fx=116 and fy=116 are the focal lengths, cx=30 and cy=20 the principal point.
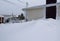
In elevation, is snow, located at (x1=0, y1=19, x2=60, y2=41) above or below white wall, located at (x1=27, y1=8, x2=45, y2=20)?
below

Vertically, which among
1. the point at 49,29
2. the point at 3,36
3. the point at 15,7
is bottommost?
the point at 3,36

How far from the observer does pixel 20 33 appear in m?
1.98

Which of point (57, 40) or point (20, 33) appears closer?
point (57, 40)

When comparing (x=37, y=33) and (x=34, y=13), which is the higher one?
(x=34, y=13)

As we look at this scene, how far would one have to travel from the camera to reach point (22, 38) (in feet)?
6.03

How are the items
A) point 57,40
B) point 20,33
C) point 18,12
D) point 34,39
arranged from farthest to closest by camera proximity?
1. point 18,12
2. point 20,33
3. point 34,39
4. point 57,40

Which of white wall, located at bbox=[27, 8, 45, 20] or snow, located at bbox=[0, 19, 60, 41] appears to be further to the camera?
white wall, located at bbox=[27, 8, 45, 20]

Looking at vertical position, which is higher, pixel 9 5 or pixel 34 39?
pixel 9 5

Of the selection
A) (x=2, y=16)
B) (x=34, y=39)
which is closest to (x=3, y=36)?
(x=34, y=39)

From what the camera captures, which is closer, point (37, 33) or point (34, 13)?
point (37, 33)

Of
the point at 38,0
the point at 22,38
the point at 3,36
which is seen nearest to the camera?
the point at 22,38

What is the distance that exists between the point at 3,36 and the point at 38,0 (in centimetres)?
706

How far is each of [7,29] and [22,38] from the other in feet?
1.90

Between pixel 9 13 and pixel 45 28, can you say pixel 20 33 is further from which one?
pixel 9 13
